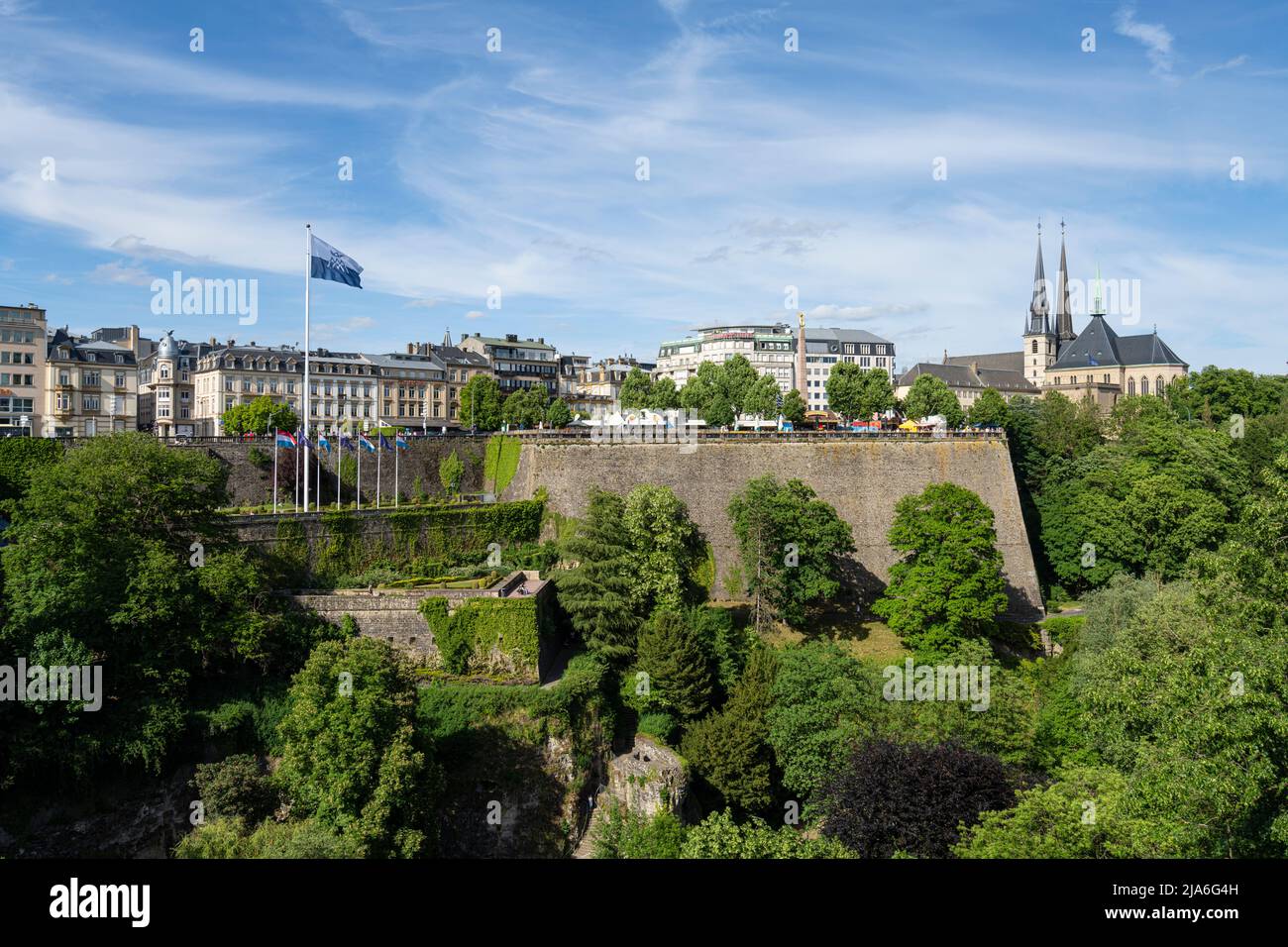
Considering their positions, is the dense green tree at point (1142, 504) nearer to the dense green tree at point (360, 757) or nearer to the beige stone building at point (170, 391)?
the dense green tree at point (360, 757)

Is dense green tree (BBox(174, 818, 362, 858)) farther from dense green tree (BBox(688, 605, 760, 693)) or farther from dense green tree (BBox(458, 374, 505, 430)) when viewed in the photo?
dense green tree (BBox(458, 374, 505, 430))

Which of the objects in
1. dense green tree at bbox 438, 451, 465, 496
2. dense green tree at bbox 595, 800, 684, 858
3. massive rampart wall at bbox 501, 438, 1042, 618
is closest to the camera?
dense green tree at bbox 595, 800, 684, 858

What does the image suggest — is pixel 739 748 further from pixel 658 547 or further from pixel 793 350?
pixel 793 350

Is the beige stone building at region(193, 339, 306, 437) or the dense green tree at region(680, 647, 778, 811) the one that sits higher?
the beige stone building at region(193, 339, 306, 437)

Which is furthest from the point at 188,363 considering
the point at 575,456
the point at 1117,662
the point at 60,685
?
the point at 1117,662

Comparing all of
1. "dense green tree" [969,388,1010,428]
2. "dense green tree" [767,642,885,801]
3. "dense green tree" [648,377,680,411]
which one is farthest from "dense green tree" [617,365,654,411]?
"dense green tree" [767,642,885,801]

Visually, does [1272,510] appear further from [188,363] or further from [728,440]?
[188,363]

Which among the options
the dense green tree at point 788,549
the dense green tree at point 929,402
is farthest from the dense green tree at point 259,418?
the dense green tree at point 929,402
